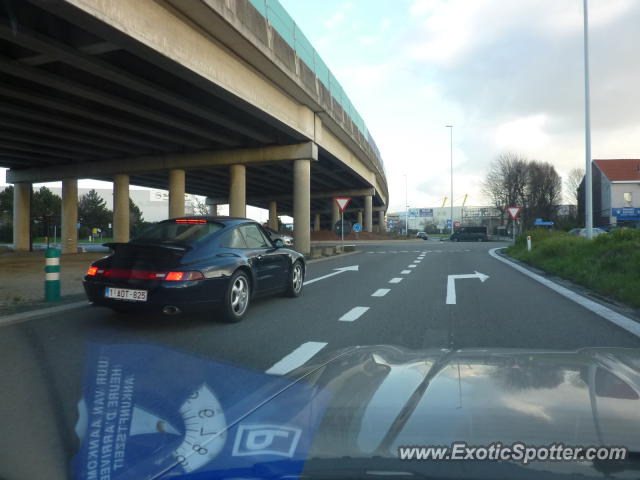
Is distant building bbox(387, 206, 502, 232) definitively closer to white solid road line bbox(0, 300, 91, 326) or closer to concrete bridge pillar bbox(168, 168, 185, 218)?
concrete bridge pillar bbox(168, 168, 185, 218)

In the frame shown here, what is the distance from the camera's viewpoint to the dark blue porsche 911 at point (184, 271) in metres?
5.71

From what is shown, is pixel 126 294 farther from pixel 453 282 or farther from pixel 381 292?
pixel 453 282

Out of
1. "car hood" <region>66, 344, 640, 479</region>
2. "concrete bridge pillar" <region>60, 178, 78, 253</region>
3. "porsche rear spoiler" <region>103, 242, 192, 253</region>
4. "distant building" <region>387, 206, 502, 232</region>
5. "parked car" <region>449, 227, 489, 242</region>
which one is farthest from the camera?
"distant building" <region>387, 206, 502, 232</region>

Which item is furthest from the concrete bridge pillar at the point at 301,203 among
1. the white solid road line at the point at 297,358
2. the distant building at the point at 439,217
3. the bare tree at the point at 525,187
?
the distant building at the point at 439,217

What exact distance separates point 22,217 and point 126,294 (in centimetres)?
3278

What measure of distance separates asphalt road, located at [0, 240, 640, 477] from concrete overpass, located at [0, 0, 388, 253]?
679cm

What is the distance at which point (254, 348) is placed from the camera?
16.6 ft

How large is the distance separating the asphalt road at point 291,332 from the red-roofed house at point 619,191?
59.5m

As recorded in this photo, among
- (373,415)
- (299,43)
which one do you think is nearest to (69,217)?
(299,43)

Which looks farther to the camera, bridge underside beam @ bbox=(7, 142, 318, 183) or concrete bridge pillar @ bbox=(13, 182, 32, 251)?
concrete bridge pillar @ bbox=(13, 182, 32, 251)

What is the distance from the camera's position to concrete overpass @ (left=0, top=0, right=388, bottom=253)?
454 inches

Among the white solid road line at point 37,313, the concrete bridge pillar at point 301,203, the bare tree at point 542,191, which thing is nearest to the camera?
the white solid road line at point 37,313

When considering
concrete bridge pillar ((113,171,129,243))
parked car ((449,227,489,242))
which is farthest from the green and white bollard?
parked car ((449,227,489,242))

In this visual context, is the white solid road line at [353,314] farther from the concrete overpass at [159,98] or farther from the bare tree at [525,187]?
the bare tree at [525,187]
